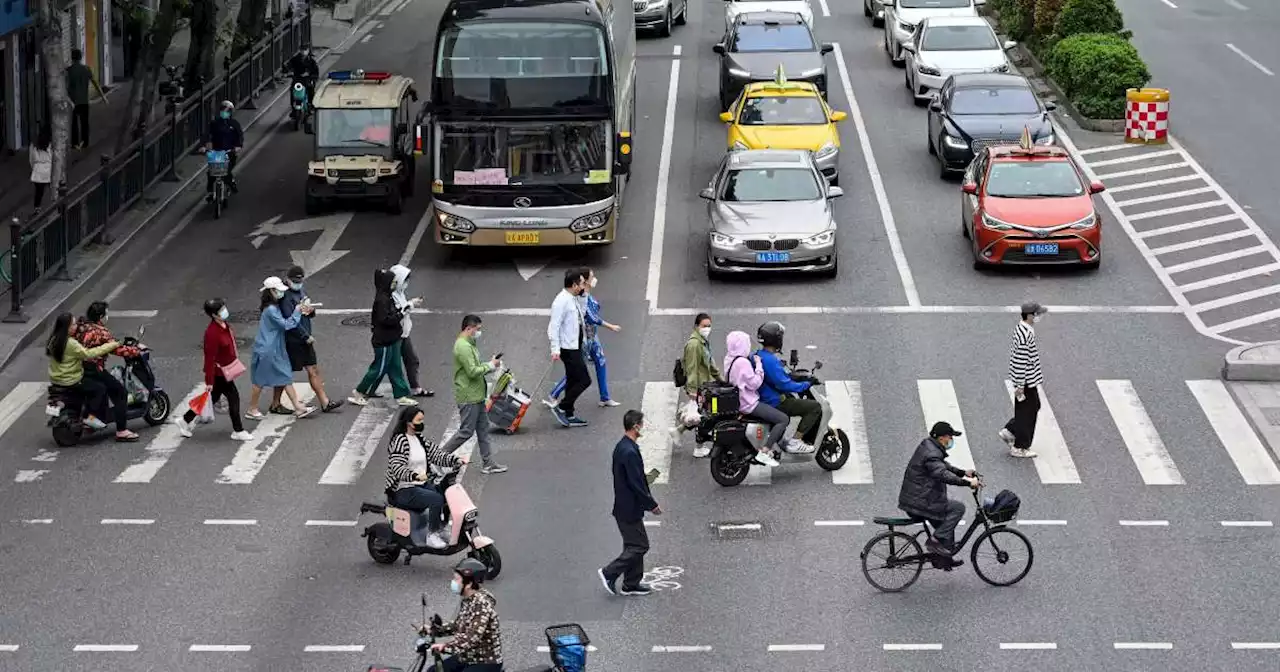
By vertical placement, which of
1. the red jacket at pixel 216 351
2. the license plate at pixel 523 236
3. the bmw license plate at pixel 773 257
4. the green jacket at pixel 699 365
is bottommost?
the license plate at pixel 523 236

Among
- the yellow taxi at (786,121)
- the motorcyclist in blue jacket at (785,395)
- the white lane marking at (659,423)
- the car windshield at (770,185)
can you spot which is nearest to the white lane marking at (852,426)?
the motorcyclist in blue jacket at (785,395)

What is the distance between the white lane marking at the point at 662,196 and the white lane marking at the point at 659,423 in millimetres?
286

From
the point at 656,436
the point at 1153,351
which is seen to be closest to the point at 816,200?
the point at 1153,351

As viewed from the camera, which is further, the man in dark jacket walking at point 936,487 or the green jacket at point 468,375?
the green jacket at point 468,375

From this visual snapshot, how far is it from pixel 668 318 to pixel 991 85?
11026 millimetres

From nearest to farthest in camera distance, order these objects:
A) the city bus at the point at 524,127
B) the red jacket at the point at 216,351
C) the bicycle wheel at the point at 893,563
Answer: the bicycle wheel at the point at 893,563 → the red jacket at the point at 216,351 → the city bus at the point at 524,127

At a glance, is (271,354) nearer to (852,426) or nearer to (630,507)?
(852,426)

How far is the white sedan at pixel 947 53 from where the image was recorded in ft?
132

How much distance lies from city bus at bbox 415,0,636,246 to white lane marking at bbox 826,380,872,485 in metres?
6.99

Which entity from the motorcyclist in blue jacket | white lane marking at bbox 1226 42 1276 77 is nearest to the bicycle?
the motorcyclist in blue jacket

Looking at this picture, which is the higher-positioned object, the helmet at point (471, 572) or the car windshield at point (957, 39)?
the helmet at point (471, 572)

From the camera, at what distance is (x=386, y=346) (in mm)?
23312

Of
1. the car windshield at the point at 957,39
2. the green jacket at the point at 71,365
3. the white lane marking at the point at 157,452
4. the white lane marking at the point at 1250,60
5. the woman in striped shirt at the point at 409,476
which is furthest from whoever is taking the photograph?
the white lane marking at the point at 1250,60

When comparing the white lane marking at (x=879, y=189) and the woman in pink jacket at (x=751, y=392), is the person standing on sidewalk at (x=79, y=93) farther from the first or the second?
the woman in pink jacket at (x=751, y=392)
